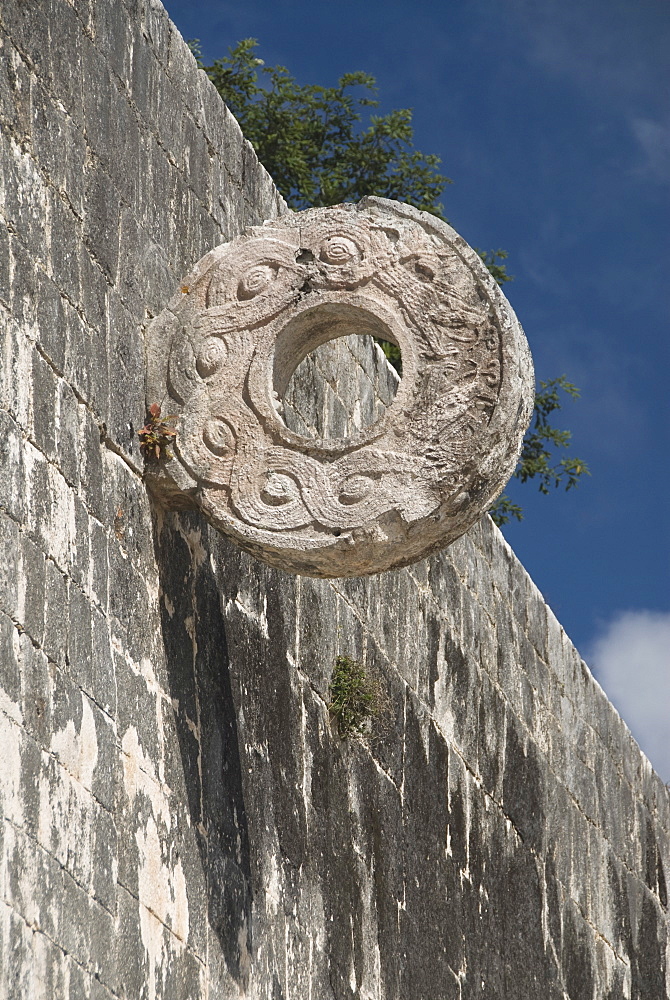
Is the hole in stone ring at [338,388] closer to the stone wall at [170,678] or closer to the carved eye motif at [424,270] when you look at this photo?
the stone wall at [170,678]

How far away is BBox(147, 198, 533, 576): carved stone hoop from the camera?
4.97 meters

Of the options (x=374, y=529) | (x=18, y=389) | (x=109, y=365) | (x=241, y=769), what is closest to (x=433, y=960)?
(x=241, y=769)

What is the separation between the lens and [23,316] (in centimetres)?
433

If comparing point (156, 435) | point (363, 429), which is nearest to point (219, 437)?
point (156, 435)

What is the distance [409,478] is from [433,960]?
2.94 m

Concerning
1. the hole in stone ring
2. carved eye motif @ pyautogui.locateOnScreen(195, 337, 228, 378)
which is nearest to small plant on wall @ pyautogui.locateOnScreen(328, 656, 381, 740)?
the hole in stone ring

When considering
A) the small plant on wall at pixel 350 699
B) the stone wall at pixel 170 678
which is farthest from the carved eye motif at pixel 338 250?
the small plant on wall at pixel 350 699

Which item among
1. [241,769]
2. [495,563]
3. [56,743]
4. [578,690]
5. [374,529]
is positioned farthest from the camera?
[578,690]

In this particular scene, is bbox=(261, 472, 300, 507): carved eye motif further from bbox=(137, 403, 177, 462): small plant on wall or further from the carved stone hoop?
bbox=(137, 403, 177, 462): small plant on wall

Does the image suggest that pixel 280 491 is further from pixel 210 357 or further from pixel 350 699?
pixel 350 699

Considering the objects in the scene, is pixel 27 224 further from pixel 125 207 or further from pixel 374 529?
pixel 374 529

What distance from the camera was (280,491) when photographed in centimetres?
502

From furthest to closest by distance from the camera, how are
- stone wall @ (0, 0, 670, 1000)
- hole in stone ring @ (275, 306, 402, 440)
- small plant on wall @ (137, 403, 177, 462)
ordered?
hole in stone ring @ (275, 306, 402, 440), small plant on wall @ (137, 403, 177, 462), stone wall @ (0, 0, 670, 1000)

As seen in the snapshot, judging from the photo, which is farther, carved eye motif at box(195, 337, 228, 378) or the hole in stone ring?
the hole in stone ring
